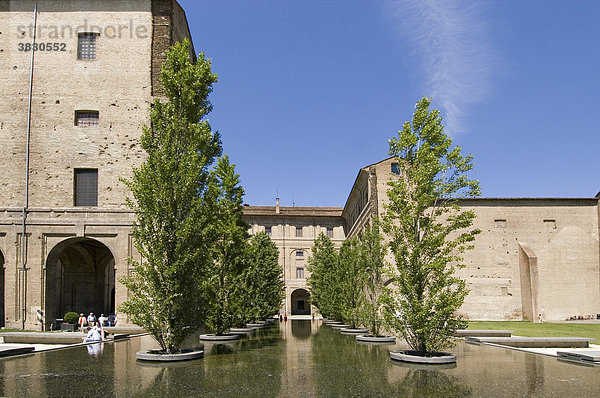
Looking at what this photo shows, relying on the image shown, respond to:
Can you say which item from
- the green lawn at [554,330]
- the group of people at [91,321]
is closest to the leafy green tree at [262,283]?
the group of people at [91,321]

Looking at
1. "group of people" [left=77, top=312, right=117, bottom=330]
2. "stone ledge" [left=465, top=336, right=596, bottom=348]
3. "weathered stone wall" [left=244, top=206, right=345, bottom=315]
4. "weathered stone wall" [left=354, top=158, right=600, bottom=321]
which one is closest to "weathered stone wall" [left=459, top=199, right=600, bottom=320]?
"weathered stone wall" [left=354, top=158, right=600, bottom=321]

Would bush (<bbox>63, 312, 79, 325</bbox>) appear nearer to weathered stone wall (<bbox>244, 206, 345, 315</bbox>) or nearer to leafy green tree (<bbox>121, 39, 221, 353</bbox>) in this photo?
leafy green tree (<bbox>121, 39, 221, 353</bbox>)

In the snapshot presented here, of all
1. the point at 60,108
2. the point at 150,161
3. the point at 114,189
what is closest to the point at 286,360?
the point at 150,161

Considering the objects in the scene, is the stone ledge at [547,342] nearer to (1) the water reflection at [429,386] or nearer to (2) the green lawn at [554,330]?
(2) the green lawn at [554,330]

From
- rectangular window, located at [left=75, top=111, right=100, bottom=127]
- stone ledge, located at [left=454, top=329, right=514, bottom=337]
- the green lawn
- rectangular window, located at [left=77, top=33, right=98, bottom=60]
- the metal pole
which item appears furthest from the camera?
rectangular window, located at [left=77, top=33, right=98, bottom=60]

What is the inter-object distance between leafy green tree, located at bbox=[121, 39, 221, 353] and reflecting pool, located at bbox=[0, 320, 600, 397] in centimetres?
143

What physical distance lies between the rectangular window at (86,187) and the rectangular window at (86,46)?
7150 mm

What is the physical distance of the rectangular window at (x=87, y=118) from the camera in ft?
102

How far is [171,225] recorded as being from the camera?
16047 mm

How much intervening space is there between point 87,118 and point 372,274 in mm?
19502

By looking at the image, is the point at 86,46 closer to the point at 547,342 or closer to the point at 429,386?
the point at 547,342

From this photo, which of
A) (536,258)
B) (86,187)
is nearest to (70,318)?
(86,187)

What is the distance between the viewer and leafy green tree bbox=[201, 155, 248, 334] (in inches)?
889

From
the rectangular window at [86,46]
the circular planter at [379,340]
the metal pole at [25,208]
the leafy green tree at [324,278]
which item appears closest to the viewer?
→ the circular planter at [379,340]
